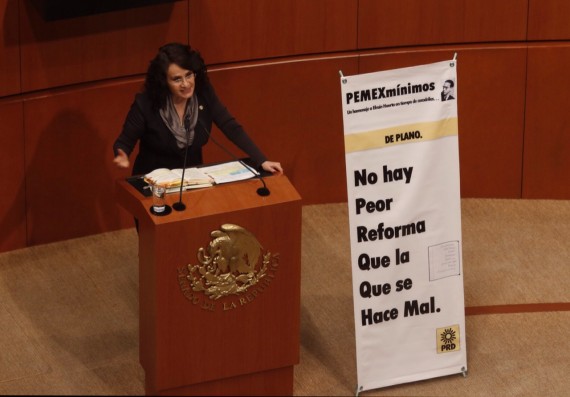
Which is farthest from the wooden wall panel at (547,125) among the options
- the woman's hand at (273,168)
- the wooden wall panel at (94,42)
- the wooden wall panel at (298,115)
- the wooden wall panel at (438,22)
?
the woman's hand at (273,168)

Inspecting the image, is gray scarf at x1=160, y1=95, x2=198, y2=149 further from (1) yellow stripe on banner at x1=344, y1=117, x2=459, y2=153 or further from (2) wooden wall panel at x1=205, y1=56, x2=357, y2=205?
(2) wooden wall panel at x1=205, y1=56, x2=357, y2=205

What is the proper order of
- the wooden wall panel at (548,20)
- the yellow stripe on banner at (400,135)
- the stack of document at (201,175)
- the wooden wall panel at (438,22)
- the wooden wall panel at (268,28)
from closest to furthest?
the stack of document at (201,175)
the yellow stripe on banner at (400,135)
the wooden wall panel at (268,28)
the wooden wall panel at (438,22)
the wooden wall panel at (548,20)

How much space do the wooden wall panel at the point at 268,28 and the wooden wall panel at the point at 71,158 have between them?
0.42 metres

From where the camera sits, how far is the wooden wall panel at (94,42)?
19.1 feet

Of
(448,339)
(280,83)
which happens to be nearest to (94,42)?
(280,83)

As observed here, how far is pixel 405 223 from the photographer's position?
5.22m

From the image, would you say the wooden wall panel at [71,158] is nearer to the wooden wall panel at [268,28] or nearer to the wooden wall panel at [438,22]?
the wooden wall panel at [268,28]

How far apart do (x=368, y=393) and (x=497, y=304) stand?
926 mm

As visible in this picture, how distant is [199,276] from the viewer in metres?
4.77

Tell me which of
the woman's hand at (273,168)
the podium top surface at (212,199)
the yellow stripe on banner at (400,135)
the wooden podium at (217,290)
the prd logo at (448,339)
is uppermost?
the yellow stripe on banner at (400,135)

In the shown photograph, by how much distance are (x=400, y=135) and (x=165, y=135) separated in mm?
927

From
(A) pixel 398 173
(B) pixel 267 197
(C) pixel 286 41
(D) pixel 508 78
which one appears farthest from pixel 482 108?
(B) pixel 267 197

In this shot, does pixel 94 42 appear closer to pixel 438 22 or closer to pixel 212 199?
pixel 212 199

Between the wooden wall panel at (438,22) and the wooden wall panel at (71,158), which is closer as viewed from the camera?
the wooden wall panel at (71,158)
